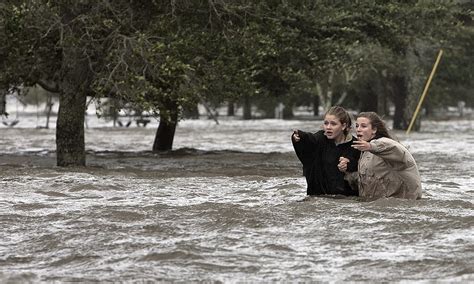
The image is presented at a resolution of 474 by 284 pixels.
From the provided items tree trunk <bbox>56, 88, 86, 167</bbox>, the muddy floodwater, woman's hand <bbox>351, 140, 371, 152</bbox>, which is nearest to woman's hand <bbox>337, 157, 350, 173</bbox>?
the muddy floodwater

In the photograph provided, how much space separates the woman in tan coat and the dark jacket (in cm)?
17

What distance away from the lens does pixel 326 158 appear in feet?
34.2

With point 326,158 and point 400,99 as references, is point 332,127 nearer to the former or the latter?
point 326,158

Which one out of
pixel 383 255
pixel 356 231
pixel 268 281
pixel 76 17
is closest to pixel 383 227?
pixel 356 231

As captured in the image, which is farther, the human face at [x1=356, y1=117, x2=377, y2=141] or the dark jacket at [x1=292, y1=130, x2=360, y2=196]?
the dark jacket at [x1=292, y1=130, x2=360, y2=196]

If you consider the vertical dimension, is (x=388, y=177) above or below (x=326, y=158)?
below

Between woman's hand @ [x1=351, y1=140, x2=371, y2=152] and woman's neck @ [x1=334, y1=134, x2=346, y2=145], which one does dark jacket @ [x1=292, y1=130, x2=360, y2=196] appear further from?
woman's hand @ [x1=351, y1=140, x2=371, y2=152]

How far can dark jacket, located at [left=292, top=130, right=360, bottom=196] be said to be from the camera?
409 inches

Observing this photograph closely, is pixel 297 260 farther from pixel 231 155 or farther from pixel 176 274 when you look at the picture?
pixel 231 155

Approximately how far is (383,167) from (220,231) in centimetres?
241

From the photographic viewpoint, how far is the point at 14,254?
774cm

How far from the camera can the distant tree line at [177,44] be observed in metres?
16.0

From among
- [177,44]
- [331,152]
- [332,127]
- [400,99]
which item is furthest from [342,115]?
[400,99]

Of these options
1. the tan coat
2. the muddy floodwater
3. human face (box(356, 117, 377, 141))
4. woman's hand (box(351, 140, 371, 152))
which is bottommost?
the muddy floodwater
